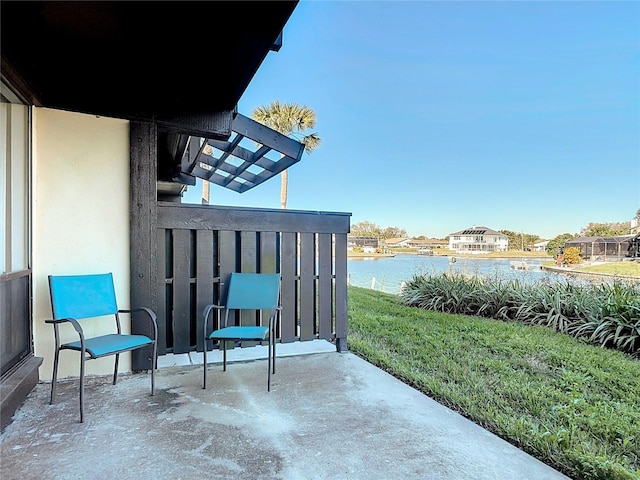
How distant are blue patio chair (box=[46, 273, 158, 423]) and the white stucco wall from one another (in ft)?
0.61

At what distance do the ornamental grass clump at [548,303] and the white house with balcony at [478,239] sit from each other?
15632mm

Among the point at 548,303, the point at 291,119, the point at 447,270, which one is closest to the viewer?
the point at 548,303

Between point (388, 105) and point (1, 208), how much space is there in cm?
1886

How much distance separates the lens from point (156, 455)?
1.82m

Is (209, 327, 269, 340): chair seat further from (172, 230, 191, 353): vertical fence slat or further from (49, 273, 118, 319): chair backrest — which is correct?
(49, 273, 118, 319): chair backrest

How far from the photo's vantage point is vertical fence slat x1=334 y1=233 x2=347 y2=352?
3828mm

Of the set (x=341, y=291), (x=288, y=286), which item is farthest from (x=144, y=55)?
(x=341, y=291)

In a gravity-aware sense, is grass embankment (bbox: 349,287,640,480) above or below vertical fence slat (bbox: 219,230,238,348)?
below

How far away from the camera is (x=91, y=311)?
271 centimetres

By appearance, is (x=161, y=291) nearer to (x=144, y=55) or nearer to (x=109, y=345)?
(x=109, y=345)

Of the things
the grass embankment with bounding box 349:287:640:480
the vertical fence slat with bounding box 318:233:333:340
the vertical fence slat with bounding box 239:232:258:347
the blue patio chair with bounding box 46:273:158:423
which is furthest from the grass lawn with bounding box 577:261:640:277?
Result: the blue patio chair with bounding box 46:273:158:423

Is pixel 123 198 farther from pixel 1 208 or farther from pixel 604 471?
pixel 604 471

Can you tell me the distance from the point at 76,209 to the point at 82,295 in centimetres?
72

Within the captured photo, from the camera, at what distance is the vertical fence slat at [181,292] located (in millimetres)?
3164
